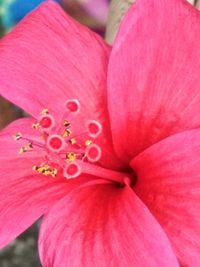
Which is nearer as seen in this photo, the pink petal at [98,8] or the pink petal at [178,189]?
the pink petal at [178,189]

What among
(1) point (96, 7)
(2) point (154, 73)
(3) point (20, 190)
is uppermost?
(2) point (154, 73)

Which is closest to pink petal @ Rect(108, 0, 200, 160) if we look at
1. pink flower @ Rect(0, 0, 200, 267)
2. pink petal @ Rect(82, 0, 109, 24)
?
pink flower @ Rect(0, 0, 200, 267)

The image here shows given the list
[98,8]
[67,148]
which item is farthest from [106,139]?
[98,8]

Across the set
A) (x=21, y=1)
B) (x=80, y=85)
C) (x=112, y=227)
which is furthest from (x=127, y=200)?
(x=21, y=1)

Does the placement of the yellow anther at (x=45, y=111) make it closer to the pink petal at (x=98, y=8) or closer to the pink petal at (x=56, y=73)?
the pink petal at (x=56, y=73)

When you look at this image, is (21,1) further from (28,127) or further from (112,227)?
(112,227)

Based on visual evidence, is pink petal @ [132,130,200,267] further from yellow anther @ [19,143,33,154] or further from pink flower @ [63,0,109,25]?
pink flower @ [63,0,109,25]

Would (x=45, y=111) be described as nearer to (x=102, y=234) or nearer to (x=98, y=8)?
(x=102, y=234)

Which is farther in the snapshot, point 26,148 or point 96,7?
point 96,7

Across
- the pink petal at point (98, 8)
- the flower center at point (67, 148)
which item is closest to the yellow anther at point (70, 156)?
the flower center at point (67, 148)

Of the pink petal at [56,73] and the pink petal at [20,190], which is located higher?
the pink petal at [56,73]
